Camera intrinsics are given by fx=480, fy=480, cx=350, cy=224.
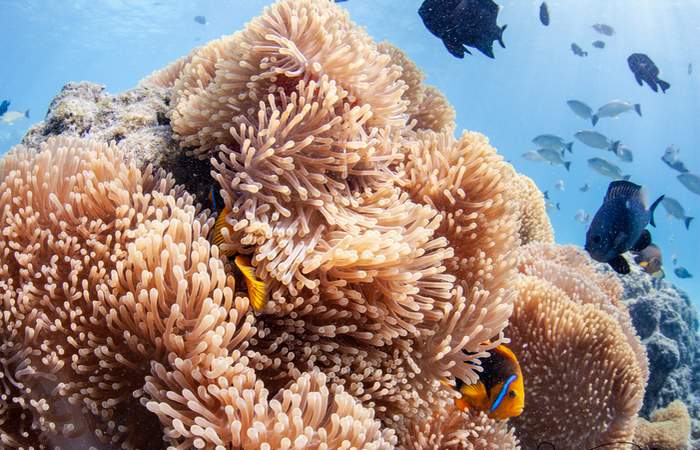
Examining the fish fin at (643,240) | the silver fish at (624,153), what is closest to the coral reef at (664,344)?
the fish fin at (643,240)

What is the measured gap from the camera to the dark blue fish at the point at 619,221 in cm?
333

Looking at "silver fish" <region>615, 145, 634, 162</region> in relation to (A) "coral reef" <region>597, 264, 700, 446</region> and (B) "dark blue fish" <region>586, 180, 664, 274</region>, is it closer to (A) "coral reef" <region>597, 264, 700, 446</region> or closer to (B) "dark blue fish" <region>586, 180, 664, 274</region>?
(A) "coral reef" <region>597, 264, 700, 446</region>

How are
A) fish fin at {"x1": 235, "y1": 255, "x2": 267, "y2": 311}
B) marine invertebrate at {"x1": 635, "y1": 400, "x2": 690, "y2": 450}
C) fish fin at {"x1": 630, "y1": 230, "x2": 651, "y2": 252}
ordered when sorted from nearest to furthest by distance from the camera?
1. fish fin at {"x1": 235, "y1": 255, "x2": 267, "y2": 311}
2. fish fin at {"x1": 630, "y1": 230, "x2": 651, "y2": 252}
3. marine invertebrate at {"x1": 635, "y1": 400, "x2": 690, "y2": 450}

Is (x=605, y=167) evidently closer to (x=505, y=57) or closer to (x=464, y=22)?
(x=464, y=22)

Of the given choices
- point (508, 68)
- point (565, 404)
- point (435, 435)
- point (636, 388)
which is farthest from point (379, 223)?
point (508, 68)

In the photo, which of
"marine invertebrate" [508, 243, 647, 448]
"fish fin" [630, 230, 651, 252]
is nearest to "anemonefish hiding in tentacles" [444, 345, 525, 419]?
"marine invertebrate" [508, 243, 647, 448]

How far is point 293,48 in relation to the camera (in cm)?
174

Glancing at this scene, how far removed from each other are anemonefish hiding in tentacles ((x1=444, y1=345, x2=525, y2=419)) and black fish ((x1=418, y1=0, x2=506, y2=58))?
2796 mm

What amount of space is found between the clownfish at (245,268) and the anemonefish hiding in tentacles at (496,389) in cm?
112

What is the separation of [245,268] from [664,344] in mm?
6999

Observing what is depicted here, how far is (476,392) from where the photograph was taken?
2.20 meters

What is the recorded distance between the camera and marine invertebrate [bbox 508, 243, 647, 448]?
9.39 feet

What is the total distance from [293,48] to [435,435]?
1.73 meters

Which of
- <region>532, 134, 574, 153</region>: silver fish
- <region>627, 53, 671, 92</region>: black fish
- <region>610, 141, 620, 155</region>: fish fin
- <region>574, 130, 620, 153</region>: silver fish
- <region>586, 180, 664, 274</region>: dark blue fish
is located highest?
<region>574, 130, 620, 153</region>: silver fish
